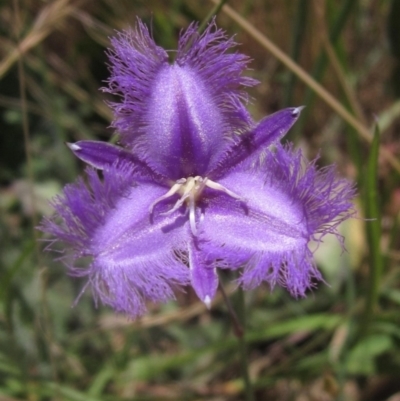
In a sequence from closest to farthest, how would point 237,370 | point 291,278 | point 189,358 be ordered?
point 291,278 < point 189,358 < point 237,370

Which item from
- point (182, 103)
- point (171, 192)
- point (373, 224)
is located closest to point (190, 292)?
point (373, 224)

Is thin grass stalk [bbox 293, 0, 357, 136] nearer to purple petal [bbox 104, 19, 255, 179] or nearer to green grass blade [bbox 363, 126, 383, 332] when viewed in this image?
green grass blade [bbox 363, 126, 383, 332]

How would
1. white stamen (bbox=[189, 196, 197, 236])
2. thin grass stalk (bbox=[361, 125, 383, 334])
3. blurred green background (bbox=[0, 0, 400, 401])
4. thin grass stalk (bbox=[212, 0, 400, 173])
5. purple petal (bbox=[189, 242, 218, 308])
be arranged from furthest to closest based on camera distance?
blurred green background (bbox=[0, 0, 400, 401]), thin grass stalk (bbox=[212, 0, 400, 173]), thin grass stalk (bbox=[361, 125, 383, 334]), white stamen (bbox=[189, 196, 197, 236]), purple petal (bbox=[189, 242, 218, 308])

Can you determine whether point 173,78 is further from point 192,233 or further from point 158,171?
point 192,233

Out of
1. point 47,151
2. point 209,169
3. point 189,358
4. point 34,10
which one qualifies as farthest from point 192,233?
point 34,10

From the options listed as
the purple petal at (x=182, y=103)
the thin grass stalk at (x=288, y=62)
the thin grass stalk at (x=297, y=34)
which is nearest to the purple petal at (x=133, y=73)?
the purple petal at (x=182, y=103)

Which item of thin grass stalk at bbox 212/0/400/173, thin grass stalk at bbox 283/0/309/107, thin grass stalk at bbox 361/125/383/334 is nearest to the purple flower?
thin grass stalk at bbox 361/125/383/334
